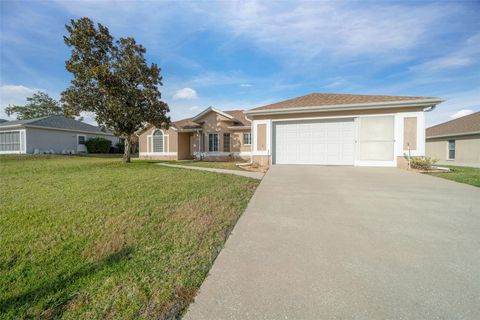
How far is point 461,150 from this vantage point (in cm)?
1759

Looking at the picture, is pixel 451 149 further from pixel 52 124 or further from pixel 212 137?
pixel 52 124

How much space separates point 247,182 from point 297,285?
16.6ft

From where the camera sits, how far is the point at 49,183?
7117 millimetres

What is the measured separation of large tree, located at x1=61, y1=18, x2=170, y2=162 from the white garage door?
8208 millimetres

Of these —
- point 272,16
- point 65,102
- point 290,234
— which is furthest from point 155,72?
point 290,234

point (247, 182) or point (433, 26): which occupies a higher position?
point (433, 26)

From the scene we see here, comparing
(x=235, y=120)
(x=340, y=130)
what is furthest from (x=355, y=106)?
(x=235, y=120)

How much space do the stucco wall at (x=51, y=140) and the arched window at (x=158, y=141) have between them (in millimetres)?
11352

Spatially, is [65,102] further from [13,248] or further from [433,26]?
[433,26]

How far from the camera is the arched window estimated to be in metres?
21.1

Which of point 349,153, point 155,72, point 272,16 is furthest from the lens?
point 155,72

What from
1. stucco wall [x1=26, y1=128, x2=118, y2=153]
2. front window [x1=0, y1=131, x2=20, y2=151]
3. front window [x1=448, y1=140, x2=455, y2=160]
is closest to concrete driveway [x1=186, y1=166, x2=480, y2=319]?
front window [x1=448, y1=140, x2=455, y2=160]

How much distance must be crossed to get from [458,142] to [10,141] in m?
42.9

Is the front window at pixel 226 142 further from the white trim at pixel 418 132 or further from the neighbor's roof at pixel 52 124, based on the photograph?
the neighbor's roof at pixel 52 124
